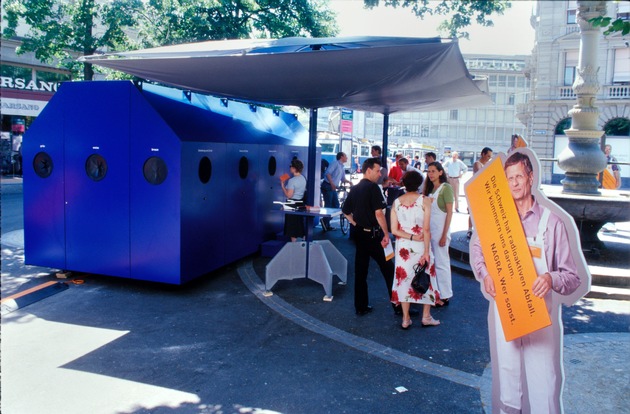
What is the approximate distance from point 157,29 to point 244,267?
34.2 feet

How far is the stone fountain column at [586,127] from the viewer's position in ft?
32.6

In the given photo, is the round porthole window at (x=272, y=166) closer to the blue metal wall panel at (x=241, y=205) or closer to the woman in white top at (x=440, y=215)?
the blue metal wall panel at (x=241, y=205)

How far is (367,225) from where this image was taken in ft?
20.6

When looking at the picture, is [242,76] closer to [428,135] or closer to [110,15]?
[110,15]

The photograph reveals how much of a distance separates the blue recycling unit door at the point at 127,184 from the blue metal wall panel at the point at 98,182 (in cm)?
1

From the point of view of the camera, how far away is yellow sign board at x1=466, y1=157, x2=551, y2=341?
3.15m

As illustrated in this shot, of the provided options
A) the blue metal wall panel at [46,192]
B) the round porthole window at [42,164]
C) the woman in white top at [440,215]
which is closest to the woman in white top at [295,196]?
the woman in white top at [440,215]

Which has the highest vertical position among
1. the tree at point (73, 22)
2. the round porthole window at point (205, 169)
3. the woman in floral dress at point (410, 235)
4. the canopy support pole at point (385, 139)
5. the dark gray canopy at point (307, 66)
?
the tree at point (73, 22)

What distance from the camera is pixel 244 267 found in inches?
350

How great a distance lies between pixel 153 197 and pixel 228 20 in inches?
418

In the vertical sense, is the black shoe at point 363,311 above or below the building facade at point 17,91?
below

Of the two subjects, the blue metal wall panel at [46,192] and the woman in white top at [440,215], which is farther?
the blue metal wall panel at [46,192]

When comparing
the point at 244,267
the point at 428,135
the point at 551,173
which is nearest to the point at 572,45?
the point at 551,173

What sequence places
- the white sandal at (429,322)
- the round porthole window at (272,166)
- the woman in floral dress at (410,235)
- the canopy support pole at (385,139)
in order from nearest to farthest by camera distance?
1. the woman in floral dress at (410,235)
2. the white sandal at (429,322)
3. the round porthole window at (272,166)
4. the canopy support pole at (385,139)
